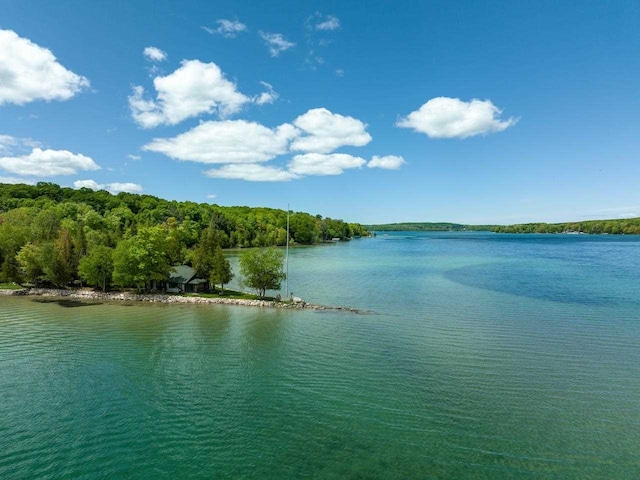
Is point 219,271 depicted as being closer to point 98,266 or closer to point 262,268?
point 262,268

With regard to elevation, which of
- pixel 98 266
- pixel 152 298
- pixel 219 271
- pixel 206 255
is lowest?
pixel 152 298

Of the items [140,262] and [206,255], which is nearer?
[140,262]

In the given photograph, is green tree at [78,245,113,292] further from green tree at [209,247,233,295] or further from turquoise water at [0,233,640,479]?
green tree at [209,247,233,295]

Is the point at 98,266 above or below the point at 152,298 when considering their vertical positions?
above

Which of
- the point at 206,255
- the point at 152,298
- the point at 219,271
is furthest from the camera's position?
the point at 206,255

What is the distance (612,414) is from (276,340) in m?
19.4

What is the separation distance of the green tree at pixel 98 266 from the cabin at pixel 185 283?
7.32m

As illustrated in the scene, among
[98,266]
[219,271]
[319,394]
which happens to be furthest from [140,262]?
[319,394]

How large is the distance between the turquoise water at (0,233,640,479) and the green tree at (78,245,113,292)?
9688 millimetres

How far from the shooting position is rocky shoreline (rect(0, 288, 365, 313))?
38656 mm

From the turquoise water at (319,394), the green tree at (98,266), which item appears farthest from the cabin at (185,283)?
the turquoise water at (319,394)

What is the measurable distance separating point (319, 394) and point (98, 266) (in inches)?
1525

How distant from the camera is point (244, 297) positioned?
42.4 metres

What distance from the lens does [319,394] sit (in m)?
18.7
